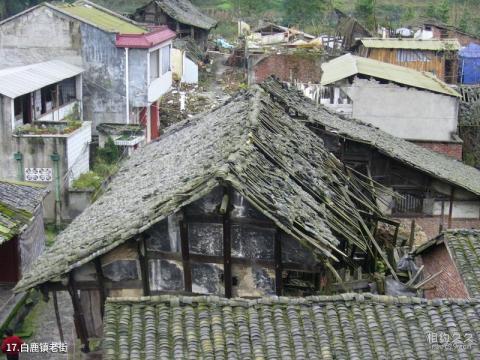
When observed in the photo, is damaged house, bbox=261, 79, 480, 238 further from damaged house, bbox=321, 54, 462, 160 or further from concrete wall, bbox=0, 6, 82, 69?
concrete wall, bbox=0, 6, 82, 69

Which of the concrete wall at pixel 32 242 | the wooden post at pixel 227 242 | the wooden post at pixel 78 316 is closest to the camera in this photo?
the wooden post at pixel 227 242

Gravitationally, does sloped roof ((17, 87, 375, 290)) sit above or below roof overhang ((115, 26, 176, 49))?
below

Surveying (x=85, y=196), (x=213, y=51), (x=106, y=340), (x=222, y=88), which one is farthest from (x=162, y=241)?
(x=213, y=51)

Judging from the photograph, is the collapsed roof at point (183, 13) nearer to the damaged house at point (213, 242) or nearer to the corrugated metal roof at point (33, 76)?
the corrugated metal roof at point (33, 76)

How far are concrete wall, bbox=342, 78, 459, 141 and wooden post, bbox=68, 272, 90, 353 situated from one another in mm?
17667

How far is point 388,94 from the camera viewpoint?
26953 mm

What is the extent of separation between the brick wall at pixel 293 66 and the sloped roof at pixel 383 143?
1419 cm

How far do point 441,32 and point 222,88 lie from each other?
15805mm

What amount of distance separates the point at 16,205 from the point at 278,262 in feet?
32.0

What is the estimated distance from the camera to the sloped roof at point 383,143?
2066cm

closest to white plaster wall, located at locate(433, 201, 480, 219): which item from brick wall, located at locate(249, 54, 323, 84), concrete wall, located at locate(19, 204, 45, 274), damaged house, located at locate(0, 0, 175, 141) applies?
concrete wall, located at locate(19, 204, 45, 274)

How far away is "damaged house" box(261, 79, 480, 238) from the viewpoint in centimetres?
2084

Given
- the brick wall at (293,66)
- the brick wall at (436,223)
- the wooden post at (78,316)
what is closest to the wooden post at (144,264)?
the wooden post at (78,316)

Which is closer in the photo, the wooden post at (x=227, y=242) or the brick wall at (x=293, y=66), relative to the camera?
the wooden post at (x=227, y=242)
